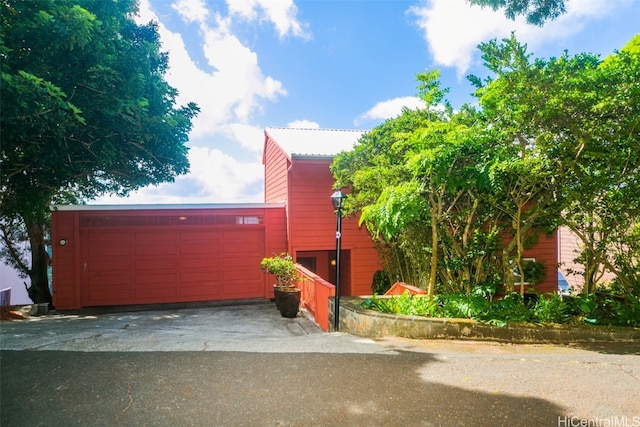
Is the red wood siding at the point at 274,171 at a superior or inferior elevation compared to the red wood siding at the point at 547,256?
superior

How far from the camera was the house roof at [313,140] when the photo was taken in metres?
10.5

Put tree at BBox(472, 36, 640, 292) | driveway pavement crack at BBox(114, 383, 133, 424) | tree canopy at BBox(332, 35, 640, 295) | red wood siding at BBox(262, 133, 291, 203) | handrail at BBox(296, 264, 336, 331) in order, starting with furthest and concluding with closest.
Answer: red wood siding at BBox(262, 133, 291, 203)
handrail at BBox(296, 264, 336, 331)
tree canopy at BBox(332, 35, 640, 295)
tree at BBox(472, 36, 640, 292)
driveway pavement crack at BBox(114, 383, 133, 424)

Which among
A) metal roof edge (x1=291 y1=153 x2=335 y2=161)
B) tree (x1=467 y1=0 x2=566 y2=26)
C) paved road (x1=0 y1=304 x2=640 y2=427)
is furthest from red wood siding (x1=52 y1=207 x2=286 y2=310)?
tree (x1=467 y1=0 x2=566 y2=26)

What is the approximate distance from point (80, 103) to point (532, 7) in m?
8.42

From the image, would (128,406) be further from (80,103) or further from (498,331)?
(80,103)

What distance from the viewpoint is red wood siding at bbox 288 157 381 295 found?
34.1ft

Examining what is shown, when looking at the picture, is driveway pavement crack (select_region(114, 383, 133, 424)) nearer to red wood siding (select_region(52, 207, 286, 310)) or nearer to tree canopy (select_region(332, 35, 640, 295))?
tree canopy (select_region(332, 35, 640, 295))

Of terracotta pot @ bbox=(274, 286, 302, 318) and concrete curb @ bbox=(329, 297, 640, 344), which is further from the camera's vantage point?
terracotta pot @ bbox=(274, 286, 302, 318)

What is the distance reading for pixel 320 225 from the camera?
1060 centimetres

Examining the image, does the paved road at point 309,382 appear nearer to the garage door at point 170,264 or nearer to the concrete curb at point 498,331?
the concrete curb at point 498,331

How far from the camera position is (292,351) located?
4.60m

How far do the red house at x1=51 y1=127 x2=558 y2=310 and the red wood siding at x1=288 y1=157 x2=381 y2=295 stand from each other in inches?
1.2

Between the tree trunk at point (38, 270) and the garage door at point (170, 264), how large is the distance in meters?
2.96

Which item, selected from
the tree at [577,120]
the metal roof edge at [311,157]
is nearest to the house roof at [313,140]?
the metal roof edge at [311,157]
